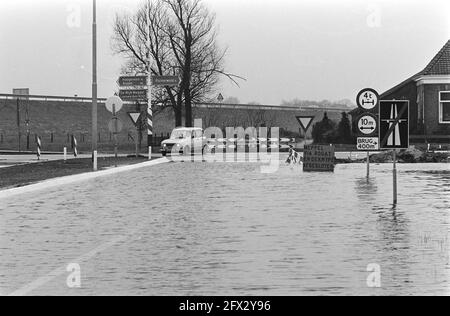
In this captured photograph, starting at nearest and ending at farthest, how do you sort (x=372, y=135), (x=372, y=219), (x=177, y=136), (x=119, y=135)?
(x=372, y=219)
(x=372, y=135)
(x=177, y=136)
(x=119, y=135)

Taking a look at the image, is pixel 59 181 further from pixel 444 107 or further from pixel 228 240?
pixel 444 107

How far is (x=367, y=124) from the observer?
1098 inches

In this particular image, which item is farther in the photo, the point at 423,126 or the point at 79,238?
the point at 423,126

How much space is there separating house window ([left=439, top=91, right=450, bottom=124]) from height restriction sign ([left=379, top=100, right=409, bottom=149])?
46007 millimetres

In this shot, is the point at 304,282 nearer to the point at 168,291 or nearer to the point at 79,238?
the point at 168,291

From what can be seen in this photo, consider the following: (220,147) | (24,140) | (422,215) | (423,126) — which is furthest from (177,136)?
(422,215)

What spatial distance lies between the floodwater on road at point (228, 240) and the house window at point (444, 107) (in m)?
39.7

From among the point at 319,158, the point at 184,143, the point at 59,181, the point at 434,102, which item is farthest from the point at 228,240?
the point at 434,102

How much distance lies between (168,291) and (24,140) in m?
82.7

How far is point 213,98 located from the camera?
77.9 m

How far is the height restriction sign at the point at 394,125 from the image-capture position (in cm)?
1866

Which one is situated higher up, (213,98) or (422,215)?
(213,98)

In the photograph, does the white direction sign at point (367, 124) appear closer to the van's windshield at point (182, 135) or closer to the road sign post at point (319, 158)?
the road sign post at point (319, 158)

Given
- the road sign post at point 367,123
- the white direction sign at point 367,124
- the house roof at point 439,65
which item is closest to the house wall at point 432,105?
the house roof at point 439,65
